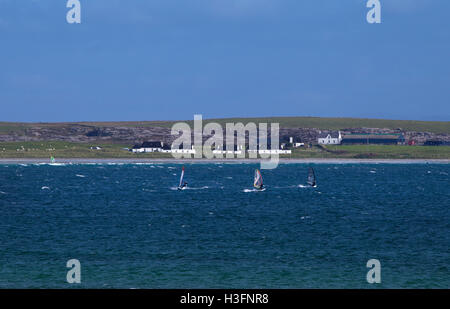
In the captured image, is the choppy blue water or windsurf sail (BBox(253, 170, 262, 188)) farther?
windsurf sail (BBox(253, 170, 262, 188))

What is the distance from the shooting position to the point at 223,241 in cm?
5019

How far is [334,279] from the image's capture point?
35844 mm

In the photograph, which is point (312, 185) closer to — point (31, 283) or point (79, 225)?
point (79, 225)

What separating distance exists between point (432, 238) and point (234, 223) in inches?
803

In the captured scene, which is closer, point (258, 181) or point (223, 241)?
point (223, 241)

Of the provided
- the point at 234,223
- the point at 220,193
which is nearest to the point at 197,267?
the point at 234,223

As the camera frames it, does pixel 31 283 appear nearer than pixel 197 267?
Yes

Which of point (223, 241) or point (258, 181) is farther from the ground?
point (258, 181)

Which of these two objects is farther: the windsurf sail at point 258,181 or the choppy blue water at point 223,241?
the windsurf sail at point 258,181

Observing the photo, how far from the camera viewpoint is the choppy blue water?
36.0 m

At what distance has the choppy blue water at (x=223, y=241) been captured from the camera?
36.0m
